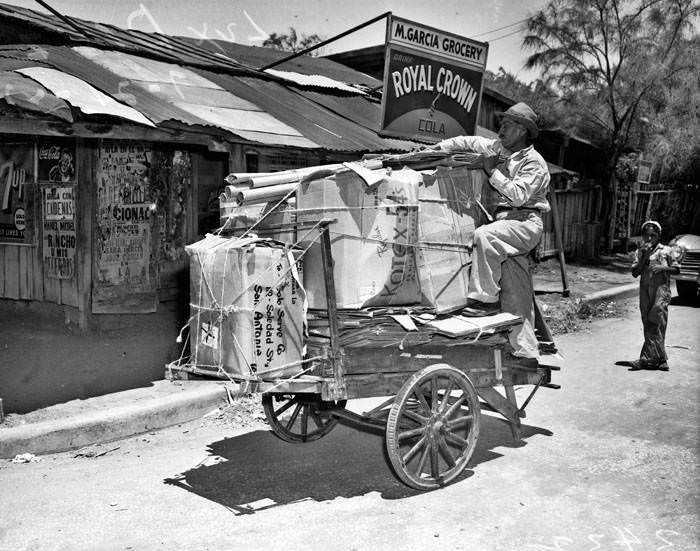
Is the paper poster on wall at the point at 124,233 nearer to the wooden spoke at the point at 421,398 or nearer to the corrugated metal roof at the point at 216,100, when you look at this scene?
the corrugated metal roof at the point at 216,100

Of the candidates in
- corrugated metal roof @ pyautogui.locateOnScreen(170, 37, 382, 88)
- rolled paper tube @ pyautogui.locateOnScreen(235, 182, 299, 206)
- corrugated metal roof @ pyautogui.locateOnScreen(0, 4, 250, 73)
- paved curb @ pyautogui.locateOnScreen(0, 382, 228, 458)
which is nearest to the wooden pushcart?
rolled paper tube @ pyautogui.locateOnScreen(235, 182, 299, 206)

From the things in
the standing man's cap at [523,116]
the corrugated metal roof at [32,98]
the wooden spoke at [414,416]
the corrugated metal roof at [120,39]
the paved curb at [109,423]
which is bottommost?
the paved curb at [109,423]

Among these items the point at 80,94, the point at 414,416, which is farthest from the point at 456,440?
the point at 80,94

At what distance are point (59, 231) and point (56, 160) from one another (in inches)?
32.3

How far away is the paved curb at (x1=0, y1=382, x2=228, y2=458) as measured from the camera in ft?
18.3

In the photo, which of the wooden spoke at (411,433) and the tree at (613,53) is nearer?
the wooden spoke at (411,433)

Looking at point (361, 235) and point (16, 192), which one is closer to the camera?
point (361, 235)

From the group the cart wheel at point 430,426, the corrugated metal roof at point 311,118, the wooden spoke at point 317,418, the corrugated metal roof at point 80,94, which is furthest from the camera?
the corrugated metal roof at point 311,118

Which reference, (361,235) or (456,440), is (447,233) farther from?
(456,440)

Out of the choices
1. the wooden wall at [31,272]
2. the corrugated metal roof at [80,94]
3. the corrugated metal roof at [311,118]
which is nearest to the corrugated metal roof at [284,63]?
the corrugated metal roof at [311,118]

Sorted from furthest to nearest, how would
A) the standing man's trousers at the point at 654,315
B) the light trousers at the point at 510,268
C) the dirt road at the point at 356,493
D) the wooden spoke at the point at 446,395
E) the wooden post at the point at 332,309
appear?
the standing man's trousers at the point at 654,315
the light trousers at the point at 510,268
the wooden spoke at the point at 446,395
the wooden post at the point at 332,309
the dirt road at the point at 356,493

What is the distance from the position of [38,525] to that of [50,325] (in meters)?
5.23

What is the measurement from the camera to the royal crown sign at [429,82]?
9.79m

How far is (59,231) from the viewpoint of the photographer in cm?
852
